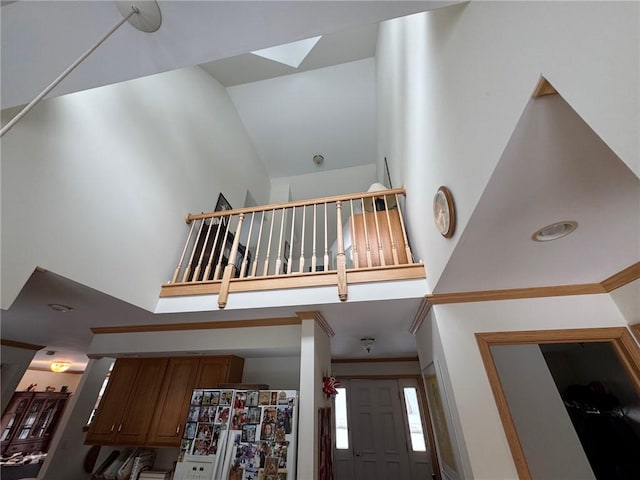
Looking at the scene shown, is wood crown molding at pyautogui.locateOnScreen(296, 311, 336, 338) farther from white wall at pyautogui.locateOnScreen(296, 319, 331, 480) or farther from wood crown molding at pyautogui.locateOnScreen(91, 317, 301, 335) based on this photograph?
wood crown molding at pyautogui.locateOnScreen(91, 317, 301, 335)

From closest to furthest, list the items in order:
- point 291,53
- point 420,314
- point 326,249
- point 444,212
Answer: point 444,212, point 420,314, point 326,249, point 291,53

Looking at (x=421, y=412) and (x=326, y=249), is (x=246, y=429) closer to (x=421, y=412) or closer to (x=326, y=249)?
(x=326, y=249)

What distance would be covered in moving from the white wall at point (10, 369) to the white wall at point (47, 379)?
10.1 feet

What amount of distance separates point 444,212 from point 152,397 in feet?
11.7

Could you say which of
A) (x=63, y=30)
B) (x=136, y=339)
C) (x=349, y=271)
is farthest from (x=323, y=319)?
(x=63, y=30)

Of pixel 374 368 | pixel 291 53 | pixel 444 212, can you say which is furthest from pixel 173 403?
A: pixel 291 53

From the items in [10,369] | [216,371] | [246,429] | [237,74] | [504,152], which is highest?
[237,74]

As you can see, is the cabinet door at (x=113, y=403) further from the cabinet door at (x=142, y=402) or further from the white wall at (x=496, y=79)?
the white wall at (x=496, y=79)

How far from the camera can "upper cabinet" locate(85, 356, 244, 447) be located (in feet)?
9.03

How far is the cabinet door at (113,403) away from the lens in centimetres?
282

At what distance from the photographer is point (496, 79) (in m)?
→ 0.88

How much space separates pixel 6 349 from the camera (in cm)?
357

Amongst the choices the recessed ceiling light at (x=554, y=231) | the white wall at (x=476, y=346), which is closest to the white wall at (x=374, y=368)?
the white wall at (x=476, y=346)

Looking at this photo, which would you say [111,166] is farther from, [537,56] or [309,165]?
[309,165]
